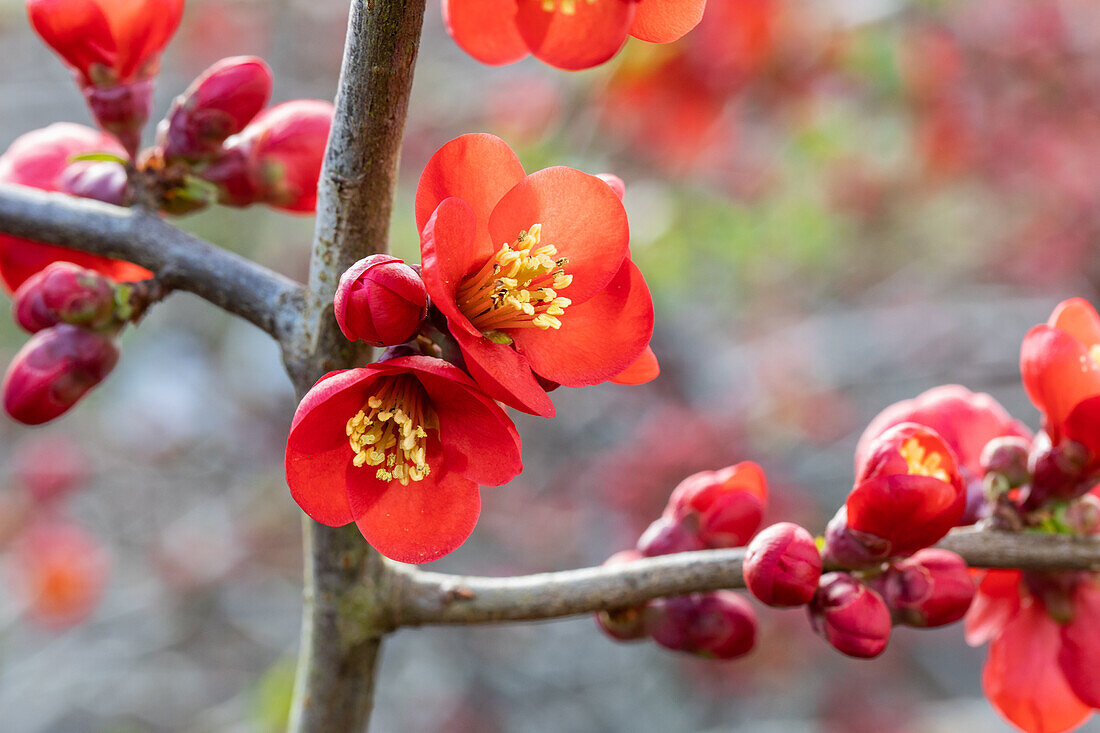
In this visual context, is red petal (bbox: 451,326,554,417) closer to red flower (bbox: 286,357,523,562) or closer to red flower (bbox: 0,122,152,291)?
red flower (bbox: 286,357,523,562)

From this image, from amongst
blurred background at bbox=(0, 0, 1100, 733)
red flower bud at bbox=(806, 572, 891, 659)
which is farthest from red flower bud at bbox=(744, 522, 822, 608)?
blurred background at bbox=(0, 0, 1100, 733)

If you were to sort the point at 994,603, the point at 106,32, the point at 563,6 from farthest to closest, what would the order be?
the point at 994,603 < the point at 106,32 < the point at 563,6

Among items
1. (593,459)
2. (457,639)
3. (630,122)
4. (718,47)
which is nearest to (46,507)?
(457,639)

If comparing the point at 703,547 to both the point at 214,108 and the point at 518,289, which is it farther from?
the point at 214,108

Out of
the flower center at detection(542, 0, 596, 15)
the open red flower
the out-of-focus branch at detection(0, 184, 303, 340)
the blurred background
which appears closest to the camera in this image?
the flower center at detection(542, 0, 596, 15)

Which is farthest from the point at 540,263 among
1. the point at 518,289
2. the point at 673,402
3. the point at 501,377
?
the point at 673,402

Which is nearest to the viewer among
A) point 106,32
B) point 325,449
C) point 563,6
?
point 563,6
